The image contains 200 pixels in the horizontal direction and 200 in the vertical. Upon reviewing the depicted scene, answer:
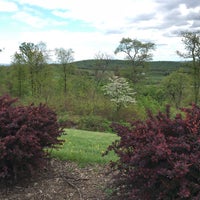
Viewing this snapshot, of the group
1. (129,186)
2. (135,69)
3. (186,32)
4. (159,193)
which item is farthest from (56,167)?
(135,69)

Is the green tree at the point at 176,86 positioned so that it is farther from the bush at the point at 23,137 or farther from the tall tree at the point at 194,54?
the bush at the point at 23,137

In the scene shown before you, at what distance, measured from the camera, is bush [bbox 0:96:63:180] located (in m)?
4.25

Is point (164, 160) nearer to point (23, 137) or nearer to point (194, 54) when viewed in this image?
point (23, 137)

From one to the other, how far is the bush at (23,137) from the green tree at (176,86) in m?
33.6

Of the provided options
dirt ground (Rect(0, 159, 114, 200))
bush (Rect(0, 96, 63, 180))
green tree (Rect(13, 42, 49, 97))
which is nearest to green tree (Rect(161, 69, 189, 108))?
green tree (Rect(13, 42, 49, 97))

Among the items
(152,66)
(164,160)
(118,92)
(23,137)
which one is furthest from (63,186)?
(152,66)

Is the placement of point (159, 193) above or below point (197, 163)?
below

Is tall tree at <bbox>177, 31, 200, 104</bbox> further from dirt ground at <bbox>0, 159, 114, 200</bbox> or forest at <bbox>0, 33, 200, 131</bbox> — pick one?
dirt ground at <bbox>0, 159, 114, 200</bbox>

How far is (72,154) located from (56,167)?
0.60 meters

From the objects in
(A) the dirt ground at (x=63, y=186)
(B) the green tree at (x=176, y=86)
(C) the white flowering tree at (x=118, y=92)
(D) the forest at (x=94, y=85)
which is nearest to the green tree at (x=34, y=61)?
(D) the forest at (x=94, y=85)

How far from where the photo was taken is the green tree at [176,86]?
3903cm

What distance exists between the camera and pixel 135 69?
44.5 meters

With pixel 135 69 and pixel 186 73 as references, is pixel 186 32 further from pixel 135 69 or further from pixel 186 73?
pixel 135 69

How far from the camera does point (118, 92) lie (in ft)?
98.5
